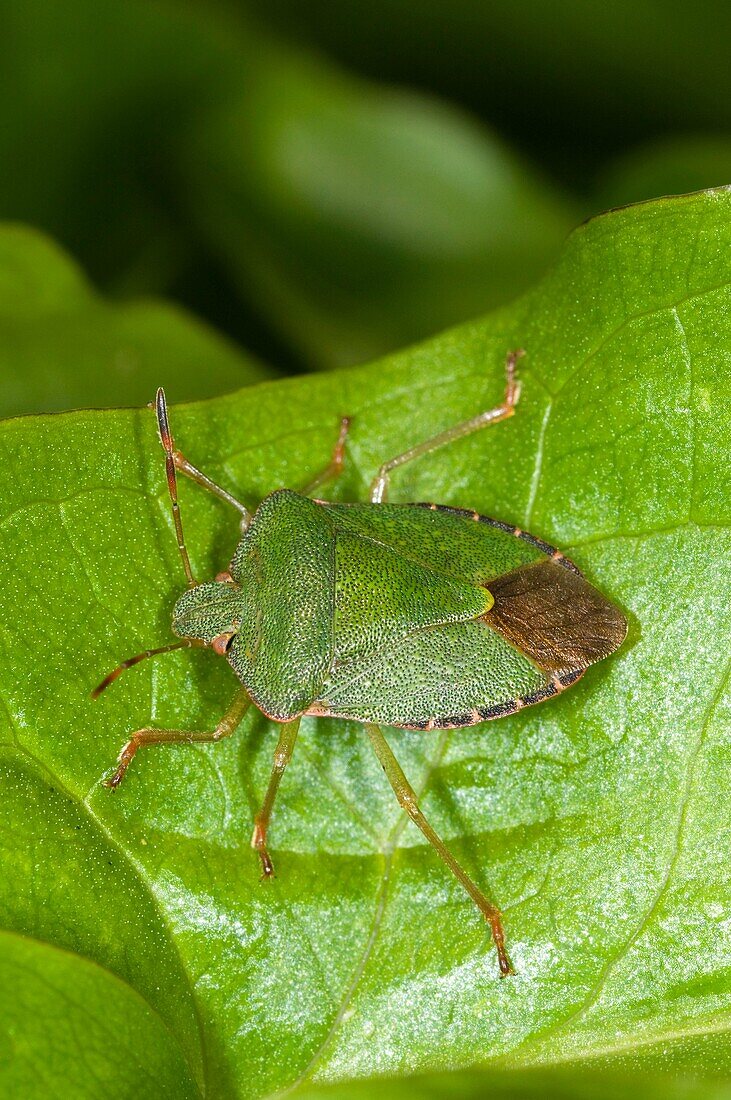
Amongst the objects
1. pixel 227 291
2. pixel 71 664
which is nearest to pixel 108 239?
pixel 227 291

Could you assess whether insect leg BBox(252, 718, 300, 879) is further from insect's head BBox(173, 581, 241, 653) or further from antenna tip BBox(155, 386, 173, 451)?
antenna tip BBox(155, 386, 173, 451)

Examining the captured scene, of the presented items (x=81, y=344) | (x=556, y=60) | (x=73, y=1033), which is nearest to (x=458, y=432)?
(x=81, y=344)

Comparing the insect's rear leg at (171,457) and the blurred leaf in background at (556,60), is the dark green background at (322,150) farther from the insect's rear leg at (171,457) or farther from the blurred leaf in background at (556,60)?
the insect's rear leg at (171,457)

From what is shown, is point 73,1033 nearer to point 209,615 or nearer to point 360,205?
point 209,615

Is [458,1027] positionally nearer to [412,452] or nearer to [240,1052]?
[240,1052]

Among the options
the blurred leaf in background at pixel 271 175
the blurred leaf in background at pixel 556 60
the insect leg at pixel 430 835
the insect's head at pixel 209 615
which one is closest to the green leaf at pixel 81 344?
the blurred leaf in background at pixel 271 175
